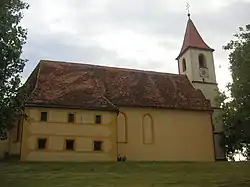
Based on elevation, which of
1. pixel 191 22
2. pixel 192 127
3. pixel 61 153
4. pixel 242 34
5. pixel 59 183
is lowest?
pixel 59 183

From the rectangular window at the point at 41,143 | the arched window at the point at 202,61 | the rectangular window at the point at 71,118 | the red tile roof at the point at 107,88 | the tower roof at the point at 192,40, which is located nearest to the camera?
the rectangular window at the point at 41,143

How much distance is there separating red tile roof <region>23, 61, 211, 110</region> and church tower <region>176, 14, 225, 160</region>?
4.81 feet

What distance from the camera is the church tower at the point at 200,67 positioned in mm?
45725

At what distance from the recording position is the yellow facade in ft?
110

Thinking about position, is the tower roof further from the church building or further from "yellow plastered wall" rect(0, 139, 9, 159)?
"yellow plastered wall" rect(0, 139, 9, 159)

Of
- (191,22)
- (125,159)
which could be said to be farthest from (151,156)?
(191,22)

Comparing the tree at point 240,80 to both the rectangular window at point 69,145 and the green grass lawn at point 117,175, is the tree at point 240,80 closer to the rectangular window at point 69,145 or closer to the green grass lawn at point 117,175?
the green grass lawn at point 117,175

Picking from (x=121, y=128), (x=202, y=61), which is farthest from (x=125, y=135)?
(x=202, y=61)

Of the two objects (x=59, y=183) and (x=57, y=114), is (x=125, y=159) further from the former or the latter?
(x=59, y=183)

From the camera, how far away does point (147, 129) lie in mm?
39312

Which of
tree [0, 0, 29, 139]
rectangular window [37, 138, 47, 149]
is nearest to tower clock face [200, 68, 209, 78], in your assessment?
rectangular window [37, 138, 47, 149]

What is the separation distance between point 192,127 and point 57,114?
14773 millimetres

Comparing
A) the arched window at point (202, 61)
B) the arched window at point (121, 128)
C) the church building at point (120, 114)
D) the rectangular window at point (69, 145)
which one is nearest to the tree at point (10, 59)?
the church building at point (120, 114)

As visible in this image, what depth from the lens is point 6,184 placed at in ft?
71.1
